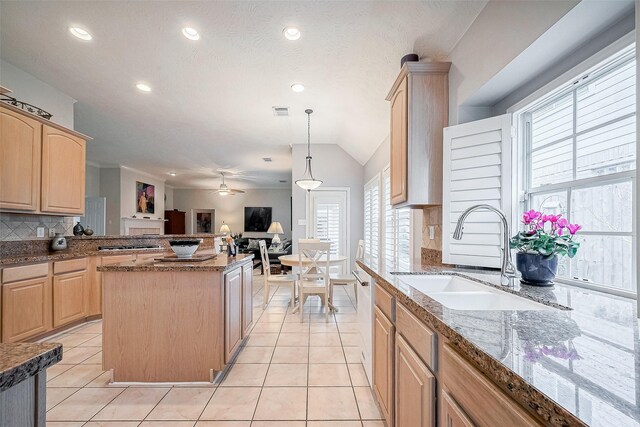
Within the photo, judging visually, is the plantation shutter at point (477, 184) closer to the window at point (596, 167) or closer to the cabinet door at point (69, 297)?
the window at point (596, 167)

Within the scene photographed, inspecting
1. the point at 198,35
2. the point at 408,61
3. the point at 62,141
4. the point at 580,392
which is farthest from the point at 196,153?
the point at 580,392

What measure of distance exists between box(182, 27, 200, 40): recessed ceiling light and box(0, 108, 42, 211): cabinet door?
1.83 metres

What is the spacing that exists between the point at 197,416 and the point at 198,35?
2.86m

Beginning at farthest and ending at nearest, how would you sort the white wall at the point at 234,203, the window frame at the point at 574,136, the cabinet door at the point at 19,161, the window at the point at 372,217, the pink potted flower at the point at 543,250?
the white wall at the point at 234,203
the window at the point at 372,217
the cabinet door at the point at 19,161
the pink potted flower at the point at 543,250
the window frame at the point at 574,136

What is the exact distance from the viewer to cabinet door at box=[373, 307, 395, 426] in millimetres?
1468

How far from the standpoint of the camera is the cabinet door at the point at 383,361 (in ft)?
4.82

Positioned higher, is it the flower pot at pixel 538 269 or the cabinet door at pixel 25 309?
the flower pot at pixel 538 269

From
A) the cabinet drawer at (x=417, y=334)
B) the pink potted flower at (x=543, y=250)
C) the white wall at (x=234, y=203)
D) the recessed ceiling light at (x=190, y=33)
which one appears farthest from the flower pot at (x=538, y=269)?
the white wall at (x=234, y=203)

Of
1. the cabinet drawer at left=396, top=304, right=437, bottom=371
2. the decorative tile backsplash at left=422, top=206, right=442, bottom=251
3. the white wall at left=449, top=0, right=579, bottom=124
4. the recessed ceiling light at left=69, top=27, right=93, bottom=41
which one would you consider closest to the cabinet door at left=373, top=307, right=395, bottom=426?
the cabinet drawer at left=396, top=304, right=437, bottom=371

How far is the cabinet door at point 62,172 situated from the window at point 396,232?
362 cm

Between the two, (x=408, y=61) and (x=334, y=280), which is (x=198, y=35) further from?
(x=334, y=280)

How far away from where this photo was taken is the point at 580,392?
49cm

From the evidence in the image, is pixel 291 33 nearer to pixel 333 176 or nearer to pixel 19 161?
pixel 19 161

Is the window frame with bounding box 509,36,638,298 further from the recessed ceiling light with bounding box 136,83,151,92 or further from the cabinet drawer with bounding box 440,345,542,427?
the recessed ceiling light with bounding box 136,83,151,92
